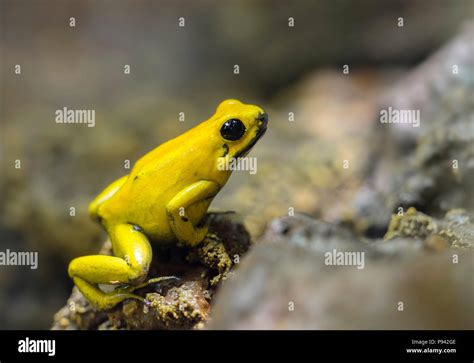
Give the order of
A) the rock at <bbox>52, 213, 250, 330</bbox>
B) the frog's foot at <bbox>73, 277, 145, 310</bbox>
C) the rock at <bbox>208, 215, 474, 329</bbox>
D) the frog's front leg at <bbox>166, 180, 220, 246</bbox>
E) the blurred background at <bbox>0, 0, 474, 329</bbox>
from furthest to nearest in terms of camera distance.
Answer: the blurred background at <bbox>0, 0, 474, 329</bbox>, the frog's foot at <bbox>73, 277, 145, 310</bbox>, the frog's front leg at <bbox>166, 180, 220, 246</bbox>, the rock at <bbox>52, 213, 250, 330</bbox>, the rock at <bbox>208, 215, 474, 329</bbox>

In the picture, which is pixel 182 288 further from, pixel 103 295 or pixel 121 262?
pixel 103 295

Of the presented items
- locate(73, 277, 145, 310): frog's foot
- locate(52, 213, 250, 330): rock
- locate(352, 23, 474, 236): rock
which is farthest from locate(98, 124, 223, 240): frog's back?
locate(352, 23, 474, 236): rock

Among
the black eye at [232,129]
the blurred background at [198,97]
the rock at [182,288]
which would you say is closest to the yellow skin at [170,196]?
the black eye at [232,129]

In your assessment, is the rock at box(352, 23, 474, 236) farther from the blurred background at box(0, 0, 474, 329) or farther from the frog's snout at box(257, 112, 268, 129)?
the frog's snout at box(257, 112, 268, 129)

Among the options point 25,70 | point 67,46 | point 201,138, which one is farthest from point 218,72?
point 201,138
